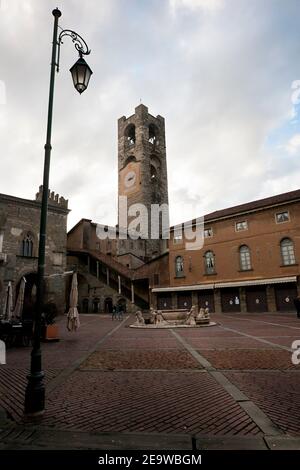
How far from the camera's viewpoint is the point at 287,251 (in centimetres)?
2639

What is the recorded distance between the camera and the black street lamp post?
13.8 ft

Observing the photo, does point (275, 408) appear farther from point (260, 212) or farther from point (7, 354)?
point (260, 212)

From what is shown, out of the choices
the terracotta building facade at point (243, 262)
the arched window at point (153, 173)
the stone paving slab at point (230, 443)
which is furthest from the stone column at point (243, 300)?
the arched window at point (153, 173)

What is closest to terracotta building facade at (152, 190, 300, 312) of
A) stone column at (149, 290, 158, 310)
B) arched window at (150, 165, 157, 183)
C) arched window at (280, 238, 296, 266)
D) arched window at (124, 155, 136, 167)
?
arched window at (280, 238, 296, 266)

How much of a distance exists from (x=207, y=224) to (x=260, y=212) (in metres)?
5.86

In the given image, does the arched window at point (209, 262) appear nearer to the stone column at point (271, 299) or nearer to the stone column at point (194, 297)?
the stone column at point (194, 297)

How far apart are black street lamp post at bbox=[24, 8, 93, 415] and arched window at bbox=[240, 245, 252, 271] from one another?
25792 millimetres

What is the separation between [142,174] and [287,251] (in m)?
30.0

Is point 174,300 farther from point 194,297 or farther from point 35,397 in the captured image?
point 35,397

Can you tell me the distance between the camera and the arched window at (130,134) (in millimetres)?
55906

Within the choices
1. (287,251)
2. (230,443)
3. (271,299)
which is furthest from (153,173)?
(230,443)

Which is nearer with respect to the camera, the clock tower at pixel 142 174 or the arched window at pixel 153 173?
the clock tower at pixel 142 174

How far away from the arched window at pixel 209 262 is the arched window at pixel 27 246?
62.2ft

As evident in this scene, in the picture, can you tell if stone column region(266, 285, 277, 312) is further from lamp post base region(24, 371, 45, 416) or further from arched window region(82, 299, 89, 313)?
lamp post base region(24, 371, 45, 416)
